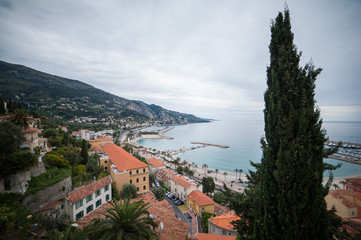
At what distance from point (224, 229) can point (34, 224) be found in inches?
547

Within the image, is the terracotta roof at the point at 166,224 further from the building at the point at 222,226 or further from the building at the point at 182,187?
the building at the point at 182,187

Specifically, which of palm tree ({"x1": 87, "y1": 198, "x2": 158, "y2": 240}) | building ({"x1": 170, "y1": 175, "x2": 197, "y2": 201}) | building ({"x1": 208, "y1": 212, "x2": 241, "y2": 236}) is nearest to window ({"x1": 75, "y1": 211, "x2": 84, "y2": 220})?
palm tree ({"x1": 87, "y1": 198, "x2": 158, "y2": 240})

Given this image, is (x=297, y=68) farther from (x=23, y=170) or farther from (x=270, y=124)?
(x=23, y=170)

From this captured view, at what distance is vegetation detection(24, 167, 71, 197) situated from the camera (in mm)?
10445

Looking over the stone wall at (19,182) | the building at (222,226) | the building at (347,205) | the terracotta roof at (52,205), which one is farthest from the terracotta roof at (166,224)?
the building at (347,205)

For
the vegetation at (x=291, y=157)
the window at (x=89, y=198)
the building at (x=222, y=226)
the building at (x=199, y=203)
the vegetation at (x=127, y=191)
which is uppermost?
the vegetation at (x=291, y=157)

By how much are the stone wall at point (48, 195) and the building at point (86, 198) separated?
1.03 m

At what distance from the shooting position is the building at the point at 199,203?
18109mm

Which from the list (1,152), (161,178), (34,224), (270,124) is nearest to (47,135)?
(1,152)

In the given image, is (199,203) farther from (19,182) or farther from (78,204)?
(19,182)

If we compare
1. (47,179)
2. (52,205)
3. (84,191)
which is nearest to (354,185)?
(84,191)

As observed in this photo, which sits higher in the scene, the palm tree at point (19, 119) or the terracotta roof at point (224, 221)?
the palm tree at point (19, 119)

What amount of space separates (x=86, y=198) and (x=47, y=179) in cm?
332

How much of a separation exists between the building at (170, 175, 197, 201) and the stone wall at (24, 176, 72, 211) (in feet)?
46.8
